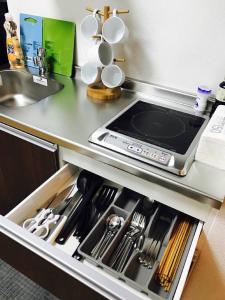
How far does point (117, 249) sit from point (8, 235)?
1.12 ft

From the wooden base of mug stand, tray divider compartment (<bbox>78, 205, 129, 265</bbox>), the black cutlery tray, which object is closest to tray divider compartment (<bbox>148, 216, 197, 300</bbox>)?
the black cutlery tray

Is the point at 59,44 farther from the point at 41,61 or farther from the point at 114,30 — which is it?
the point at 114,30

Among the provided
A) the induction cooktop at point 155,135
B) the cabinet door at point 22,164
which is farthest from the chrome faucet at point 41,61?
the induction cooktop at point 155,135

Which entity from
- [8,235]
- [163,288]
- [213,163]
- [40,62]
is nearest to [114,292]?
[163,288]

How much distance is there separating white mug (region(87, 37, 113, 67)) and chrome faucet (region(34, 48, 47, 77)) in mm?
350

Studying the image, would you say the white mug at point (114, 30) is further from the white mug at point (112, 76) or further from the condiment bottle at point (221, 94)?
the condiment bottle at point (221, 94)

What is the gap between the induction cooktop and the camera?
74 cm

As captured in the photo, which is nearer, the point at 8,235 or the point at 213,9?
the point at 8,235

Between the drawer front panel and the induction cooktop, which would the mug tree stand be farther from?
the drawer front panel

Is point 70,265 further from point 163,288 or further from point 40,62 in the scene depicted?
point 40,62

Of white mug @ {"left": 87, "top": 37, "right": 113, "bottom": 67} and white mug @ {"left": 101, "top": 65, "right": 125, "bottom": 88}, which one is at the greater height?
white mug @ {"left": 87, "top": 37, "right": 113, "bottom": 67}

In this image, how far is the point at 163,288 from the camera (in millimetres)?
720

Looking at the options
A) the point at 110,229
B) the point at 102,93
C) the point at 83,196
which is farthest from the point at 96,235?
the point at 102,93

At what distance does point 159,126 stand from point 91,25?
20.4 inches
